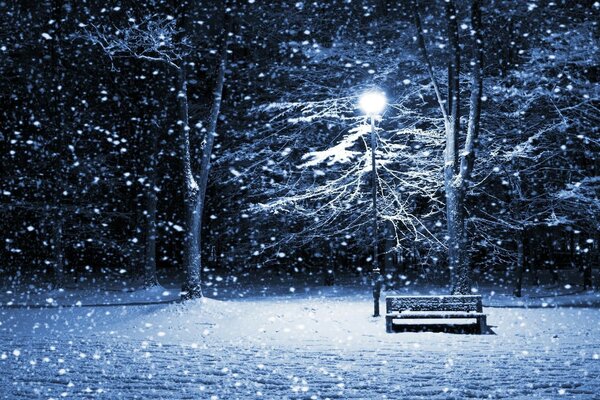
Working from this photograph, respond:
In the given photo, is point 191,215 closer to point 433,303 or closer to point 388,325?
point 388,325

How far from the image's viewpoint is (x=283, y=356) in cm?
948

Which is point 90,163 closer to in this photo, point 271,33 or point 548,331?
point 271,33

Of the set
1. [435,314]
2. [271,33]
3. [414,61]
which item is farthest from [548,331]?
[271,33]

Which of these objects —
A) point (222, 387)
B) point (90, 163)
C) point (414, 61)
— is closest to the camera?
point (222, 387)

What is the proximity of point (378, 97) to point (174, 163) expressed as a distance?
2044 cm

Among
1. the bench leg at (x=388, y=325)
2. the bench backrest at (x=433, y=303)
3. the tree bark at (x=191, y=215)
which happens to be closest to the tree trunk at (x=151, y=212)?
the tree bark at (x=191, y=215)

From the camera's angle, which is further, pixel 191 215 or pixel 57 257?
pixel 57 257

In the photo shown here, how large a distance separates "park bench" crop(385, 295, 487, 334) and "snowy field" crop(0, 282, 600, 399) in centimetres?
42

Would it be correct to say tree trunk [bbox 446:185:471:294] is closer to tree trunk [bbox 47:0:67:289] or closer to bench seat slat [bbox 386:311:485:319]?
bench seat slat [bbox 386:311:485:319]

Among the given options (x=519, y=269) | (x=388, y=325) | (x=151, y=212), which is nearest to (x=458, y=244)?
(x=388, y=325)

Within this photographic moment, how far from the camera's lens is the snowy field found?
278 inches

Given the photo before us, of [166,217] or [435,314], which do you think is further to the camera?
[166,217]

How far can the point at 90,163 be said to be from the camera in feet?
79.5

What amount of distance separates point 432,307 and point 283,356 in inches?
178
